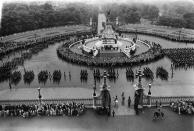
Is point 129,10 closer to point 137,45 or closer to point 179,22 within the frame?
point 179,22

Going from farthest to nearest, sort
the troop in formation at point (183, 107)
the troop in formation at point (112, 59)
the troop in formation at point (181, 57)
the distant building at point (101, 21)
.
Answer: the distant building at point (101, 21)
the troop in formation at point (112, 59)
the troop in formation at point (181, 57)
the troop in formation at point (183, 107)

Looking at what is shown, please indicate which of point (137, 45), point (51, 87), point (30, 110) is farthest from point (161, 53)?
point (30, 110)

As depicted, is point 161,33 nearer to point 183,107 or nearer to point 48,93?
point 48,93

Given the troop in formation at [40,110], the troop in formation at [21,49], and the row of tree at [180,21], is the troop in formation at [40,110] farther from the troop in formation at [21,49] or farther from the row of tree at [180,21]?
the row of tree at [180,21]

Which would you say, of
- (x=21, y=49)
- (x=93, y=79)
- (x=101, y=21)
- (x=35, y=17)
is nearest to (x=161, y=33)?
(x=101, y=21)

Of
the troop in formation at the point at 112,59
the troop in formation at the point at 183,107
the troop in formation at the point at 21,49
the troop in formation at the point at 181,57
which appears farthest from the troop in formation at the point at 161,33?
the troop in formation at the point at 183,107

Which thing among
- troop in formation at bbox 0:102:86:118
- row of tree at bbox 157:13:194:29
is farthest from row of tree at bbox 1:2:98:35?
troop in formation at bbox 0:102:86:118

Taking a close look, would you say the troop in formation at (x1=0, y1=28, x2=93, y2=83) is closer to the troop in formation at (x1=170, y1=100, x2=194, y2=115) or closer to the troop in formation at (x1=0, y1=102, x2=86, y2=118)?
the troop in formation at (x1=0, y1=102, x2=86, y2=118)
